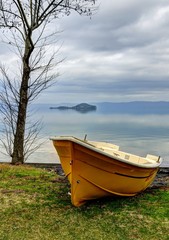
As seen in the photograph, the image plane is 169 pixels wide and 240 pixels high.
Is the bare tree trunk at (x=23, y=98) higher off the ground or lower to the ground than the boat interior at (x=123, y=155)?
higher

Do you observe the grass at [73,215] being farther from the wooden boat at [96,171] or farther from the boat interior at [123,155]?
the boat interior at [123,155]

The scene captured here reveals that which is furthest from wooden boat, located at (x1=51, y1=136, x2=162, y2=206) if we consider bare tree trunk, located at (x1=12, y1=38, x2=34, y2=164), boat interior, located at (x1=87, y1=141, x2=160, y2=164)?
bare tree trunk, located at (x1=12, y1=38, x2=34, y2=164)

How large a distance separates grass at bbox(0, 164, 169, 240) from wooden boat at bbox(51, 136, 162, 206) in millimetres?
273

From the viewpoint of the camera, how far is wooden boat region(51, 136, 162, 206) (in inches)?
295

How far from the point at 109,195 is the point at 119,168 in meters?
0.81

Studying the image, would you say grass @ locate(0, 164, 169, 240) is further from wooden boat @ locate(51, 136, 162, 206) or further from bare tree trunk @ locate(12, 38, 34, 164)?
bare tree trunk @ locate(12, 38, 34, 164)

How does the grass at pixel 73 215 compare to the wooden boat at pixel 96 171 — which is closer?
the grass at pixel 73 215

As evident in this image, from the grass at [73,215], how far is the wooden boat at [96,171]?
0.90ft

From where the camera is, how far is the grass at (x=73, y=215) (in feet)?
20.5

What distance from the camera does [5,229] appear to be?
6.38m

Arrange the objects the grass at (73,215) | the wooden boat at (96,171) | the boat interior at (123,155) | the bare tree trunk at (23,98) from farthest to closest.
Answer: the bare tree trunk at (23,98)
the boat interior at (123,155)
the wooden boat at (96,171)
the grass at (73,215)

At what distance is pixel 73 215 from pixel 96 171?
1.09 meters

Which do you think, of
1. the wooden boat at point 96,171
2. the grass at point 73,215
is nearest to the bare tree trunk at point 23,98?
the grass at point 73,215

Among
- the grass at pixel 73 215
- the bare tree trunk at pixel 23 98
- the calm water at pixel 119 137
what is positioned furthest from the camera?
the calm water at pixel 119 137
